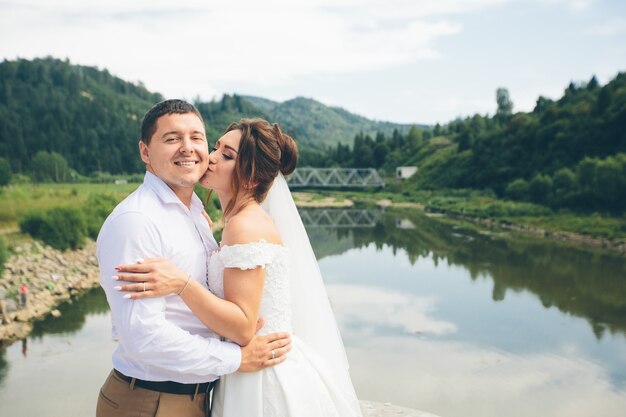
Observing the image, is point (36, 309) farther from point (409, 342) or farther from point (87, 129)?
point (87, 129)

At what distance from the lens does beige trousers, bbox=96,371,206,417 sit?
5.73 feet

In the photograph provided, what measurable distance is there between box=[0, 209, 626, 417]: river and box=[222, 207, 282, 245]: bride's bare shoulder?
577cm

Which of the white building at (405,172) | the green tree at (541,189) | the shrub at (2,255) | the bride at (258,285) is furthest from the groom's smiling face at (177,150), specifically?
the white building at (405,172)

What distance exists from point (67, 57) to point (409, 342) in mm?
102072

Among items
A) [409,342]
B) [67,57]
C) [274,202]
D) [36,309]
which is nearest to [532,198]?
[409,342]

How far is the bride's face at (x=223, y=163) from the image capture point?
194cm

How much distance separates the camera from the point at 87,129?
65562 millimetres

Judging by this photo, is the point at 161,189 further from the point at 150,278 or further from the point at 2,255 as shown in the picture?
the point at 2,255

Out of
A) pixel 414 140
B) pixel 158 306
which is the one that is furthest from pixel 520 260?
A: pixel 414 140

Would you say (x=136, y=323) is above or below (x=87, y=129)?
below

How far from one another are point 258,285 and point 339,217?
34498mm

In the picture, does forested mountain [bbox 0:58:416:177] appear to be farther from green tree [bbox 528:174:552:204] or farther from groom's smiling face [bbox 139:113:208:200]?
groom's smiling face [bbox 139:113:208:200]

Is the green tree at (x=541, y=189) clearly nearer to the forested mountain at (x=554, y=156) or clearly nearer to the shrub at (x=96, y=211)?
the forested mountain at (x=554, y=156)

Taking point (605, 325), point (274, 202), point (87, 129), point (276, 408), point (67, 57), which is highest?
point (67, 57)
